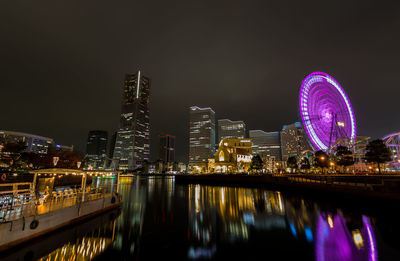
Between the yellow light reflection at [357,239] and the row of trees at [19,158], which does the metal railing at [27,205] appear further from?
the row of trees at [19,158]

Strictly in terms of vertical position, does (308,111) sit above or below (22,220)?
above

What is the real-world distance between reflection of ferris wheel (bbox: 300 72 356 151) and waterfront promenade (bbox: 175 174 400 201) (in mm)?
16349

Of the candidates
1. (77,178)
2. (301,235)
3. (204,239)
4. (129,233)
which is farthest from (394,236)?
(77,178)

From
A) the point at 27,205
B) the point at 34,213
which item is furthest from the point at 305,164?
the point at 27,205

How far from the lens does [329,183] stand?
32.8m

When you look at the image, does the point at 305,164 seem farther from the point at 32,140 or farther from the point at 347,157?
the point at 32,140

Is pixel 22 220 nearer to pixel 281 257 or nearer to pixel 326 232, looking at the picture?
pixel 281 257

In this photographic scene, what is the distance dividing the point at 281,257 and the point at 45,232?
636 inches

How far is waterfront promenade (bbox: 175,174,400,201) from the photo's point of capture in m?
23.3

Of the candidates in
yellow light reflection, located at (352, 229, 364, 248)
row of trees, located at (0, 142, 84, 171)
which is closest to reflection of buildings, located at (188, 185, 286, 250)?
yellow light reflection, located at (352, 229, 364, 248)

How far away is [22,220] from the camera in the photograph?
1185 cm

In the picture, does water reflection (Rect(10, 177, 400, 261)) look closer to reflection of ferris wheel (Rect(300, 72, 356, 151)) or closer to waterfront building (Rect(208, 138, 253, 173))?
reflection of ferris wheel (Rect(300, 72, 356, 151))

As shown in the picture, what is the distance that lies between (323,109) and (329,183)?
1516 inches

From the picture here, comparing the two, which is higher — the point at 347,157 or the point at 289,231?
the point at 347,157
